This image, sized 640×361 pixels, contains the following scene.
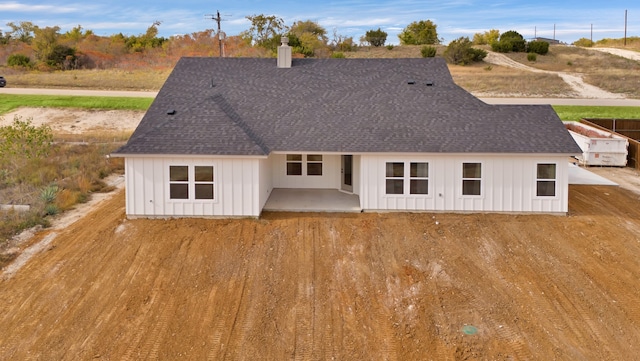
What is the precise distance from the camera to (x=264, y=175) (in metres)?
16.4

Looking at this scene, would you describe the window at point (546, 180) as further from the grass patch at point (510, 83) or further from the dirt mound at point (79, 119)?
the grass patch at point (510, 83)

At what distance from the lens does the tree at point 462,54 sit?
57.2 m

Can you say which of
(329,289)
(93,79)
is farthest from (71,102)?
(329,289)

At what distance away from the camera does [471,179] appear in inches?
614

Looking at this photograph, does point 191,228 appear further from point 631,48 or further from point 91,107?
point 631,48

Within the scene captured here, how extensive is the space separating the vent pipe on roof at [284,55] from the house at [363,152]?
282 cm

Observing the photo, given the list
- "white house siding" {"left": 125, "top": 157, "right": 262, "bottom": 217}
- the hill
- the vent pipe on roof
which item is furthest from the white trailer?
the hill

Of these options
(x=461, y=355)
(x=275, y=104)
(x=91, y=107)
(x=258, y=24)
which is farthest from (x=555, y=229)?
(x=258, y=24)

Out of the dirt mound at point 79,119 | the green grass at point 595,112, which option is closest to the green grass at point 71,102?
the dirt mound at point 79,119

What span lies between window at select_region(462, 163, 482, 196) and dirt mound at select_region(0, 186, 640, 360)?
0.73 m

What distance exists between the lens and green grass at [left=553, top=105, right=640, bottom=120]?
1398 inches

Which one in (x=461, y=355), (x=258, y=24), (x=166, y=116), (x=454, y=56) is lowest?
(x=461, y=355)

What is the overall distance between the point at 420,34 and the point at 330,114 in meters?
64.3

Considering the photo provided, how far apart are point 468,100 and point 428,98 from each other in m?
1.36
